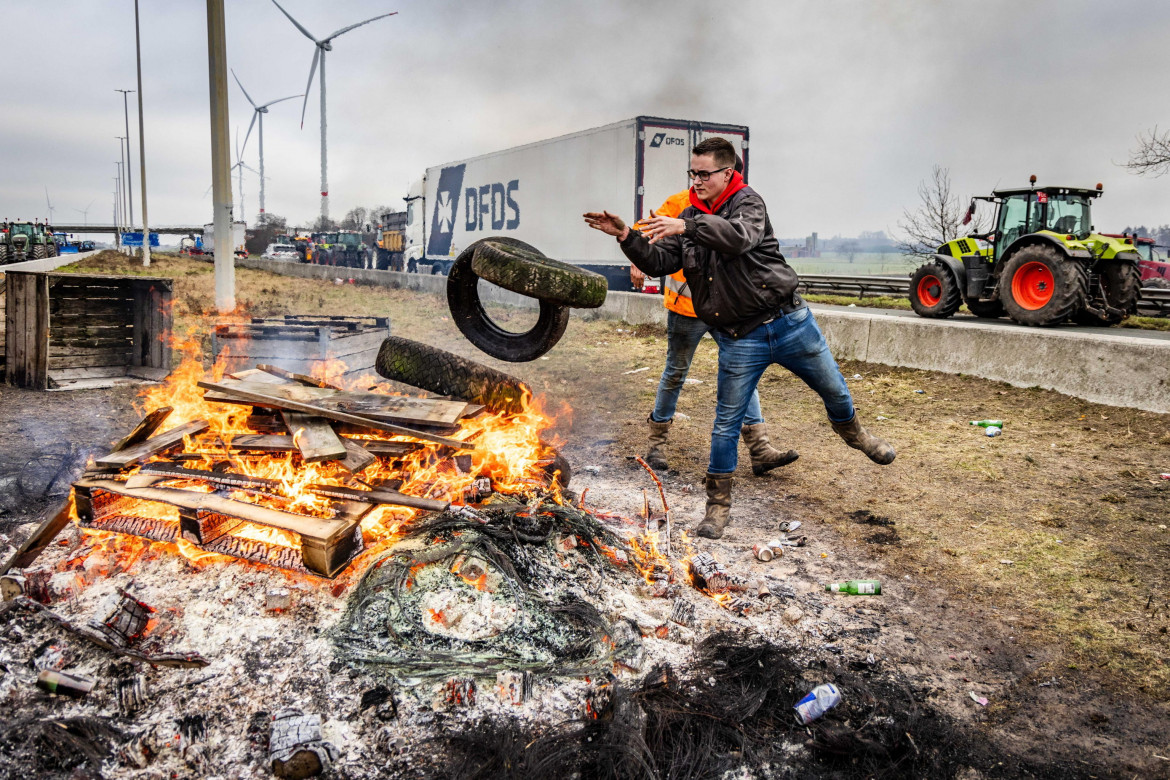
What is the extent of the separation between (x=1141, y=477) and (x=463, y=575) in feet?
17.0

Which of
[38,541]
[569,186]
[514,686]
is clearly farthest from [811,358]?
[569,186]

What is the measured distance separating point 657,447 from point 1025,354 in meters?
4.93

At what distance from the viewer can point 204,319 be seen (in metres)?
12.0

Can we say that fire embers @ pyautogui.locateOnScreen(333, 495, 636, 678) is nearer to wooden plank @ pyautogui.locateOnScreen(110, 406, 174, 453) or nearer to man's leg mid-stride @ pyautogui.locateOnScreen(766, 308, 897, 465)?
man's leg mid-stride @ pyautogui.locateOnScreen(766, 308, 897, 465)

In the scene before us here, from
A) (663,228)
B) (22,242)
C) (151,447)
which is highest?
(22,242)

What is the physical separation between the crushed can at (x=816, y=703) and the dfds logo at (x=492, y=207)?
18802 millimetres

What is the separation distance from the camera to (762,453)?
5.48 m

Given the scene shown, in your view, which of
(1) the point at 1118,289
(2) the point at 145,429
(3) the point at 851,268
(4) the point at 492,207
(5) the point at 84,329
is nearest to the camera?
(2) the point at 145,429

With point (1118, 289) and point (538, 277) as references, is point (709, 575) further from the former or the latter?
point (1118, 289)

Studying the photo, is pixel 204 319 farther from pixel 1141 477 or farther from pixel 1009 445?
pixel 1141 477

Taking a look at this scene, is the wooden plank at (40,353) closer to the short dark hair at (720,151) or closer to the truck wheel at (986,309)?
the short dark hair at (720,151)

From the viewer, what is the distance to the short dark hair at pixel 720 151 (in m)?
4.09

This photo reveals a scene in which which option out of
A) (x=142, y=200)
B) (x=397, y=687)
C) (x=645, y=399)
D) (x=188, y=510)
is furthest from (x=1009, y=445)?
(x=142, y=200)

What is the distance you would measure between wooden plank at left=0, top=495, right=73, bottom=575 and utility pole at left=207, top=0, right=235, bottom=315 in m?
7.06
